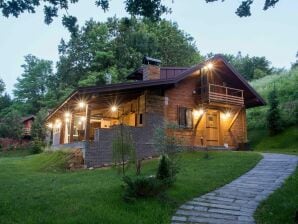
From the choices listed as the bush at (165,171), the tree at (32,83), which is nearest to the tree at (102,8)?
the bush at (165,171)

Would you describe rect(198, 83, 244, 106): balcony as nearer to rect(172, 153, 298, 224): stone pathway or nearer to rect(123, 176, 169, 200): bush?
rect(172, 153, 298, 224): stone pathway

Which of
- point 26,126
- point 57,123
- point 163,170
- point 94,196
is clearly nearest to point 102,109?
point 57,123

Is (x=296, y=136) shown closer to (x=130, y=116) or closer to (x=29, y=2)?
(x=130, y=116)

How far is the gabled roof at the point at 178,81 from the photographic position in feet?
51.1

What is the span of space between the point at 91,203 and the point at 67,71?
40.2 meters

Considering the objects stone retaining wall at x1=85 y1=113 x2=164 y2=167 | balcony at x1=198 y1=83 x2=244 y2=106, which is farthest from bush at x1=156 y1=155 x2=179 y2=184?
balcony at x1=198 y1=83 x2=244 y2=106

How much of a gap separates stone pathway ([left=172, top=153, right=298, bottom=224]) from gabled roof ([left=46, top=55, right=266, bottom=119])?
7.27 meters

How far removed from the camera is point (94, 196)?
8.50 metres

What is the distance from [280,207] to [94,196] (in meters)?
4.83

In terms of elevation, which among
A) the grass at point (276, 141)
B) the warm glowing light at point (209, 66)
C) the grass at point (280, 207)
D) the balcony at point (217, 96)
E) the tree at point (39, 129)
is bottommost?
the grass at point (280, 207)

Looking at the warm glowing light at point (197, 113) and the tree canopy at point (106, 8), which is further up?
the tree canopy at point (106, 8)

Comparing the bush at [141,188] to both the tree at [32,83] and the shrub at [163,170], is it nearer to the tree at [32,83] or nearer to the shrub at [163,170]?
the shrub at [163,170]

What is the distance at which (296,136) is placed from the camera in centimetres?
2291

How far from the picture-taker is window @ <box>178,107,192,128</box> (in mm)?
19641
